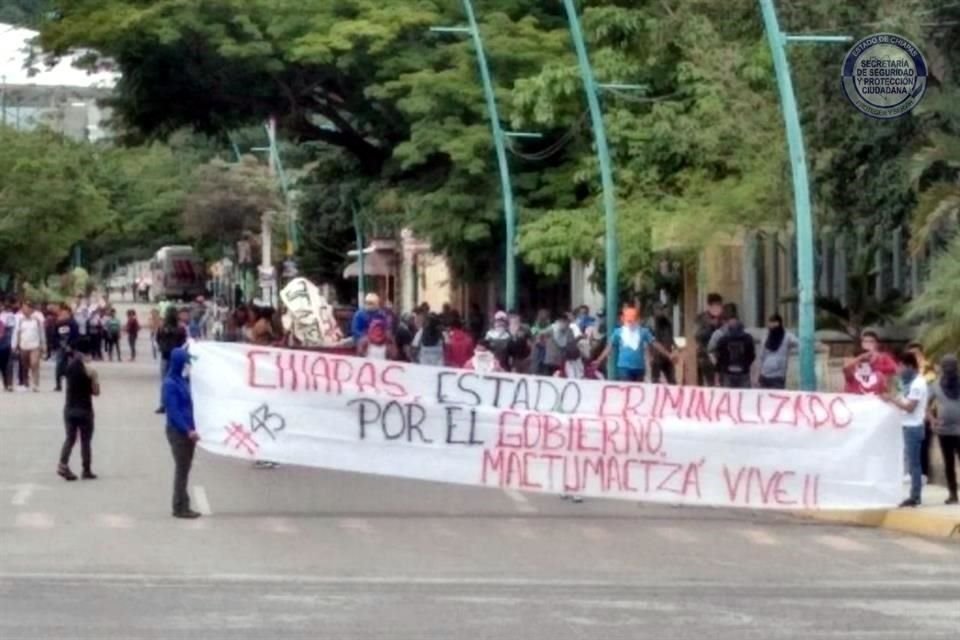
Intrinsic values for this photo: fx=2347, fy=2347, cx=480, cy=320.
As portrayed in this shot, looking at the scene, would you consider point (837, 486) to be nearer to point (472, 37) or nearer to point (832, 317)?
point (832, 317)

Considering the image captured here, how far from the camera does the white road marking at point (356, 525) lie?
19750 mm

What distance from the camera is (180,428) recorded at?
20.7 m

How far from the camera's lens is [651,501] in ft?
71.1

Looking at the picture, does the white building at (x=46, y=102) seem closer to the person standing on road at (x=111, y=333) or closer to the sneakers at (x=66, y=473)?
the person standing on road at (x=111, y=333)

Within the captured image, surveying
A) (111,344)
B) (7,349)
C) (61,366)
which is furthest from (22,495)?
(111,344)

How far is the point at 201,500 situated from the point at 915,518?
21.8 feet

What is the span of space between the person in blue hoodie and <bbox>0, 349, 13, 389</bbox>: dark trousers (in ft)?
81.7

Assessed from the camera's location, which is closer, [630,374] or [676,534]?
[676,534]

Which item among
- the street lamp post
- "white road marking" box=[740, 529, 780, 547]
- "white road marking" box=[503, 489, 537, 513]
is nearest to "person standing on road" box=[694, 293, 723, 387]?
the street lamp post

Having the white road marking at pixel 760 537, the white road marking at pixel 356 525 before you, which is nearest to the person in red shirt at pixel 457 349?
the white road marking at pixel 356 525

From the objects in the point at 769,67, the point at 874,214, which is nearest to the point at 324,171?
the point at 769,67

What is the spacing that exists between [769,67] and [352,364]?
46.4 feet

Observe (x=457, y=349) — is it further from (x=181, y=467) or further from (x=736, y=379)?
(x=181, y=467)

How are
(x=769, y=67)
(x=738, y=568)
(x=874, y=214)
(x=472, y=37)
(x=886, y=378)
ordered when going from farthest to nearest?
(x=472, y=37), (x=769, y=67), (x=874, y=214), (x=886, y=378), (x=738, y=568)
